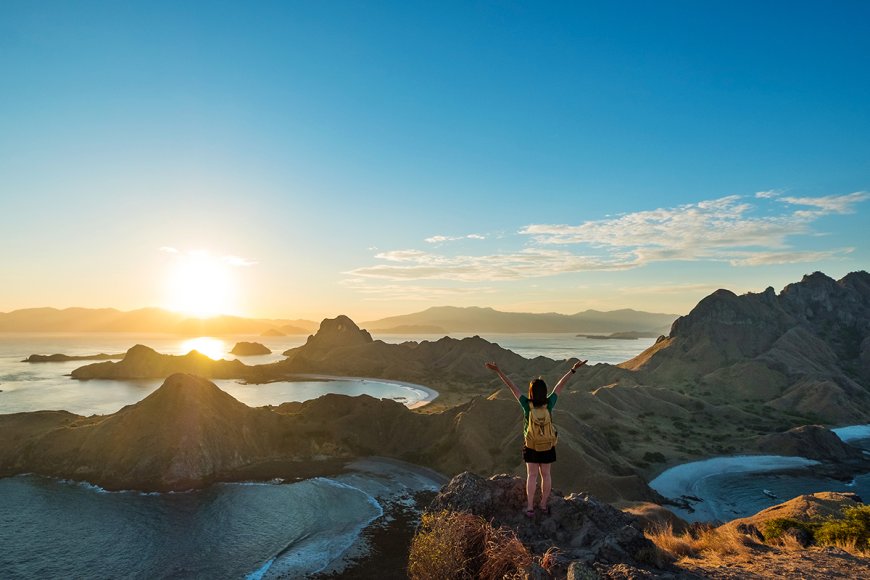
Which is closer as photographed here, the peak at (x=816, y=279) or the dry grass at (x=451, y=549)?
the dry grass at (x=451, y=549)

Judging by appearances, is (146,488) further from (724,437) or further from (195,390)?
(724,437)

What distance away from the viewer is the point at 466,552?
40.0 feet

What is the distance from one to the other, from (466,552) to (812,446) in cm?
8412

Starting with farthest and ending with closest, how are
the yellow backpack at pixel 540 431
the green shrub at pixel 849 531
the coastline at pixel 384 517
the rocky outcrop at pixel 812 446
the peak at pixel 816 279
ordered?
the peak at pixel 816 279 < the rocky outcrop at pixel 812 446 < the coastline at pixel 384 517 < the green shrub at pixel 849 531 < the yellow backpack at pixel 540 431

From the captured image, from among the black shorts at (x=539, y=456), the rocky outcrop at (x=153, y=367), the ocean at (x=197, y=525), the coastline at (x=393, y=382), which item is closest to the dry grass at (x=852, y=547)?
the black shorts at (x=539, y=456)

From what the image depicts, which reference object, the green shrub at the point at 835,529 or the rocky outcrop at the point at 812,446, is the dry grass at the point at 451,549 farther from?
the rocky outcrop at the point at 812,446

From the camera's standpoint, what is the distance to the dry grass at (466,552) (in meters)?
10.9

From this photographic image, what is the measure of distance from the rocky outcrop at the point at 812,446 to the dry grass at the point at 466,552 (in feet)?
263

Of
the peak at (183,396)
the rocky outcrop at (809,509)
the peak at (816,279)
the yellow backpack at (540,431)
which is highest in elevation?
the peak at (816,279)

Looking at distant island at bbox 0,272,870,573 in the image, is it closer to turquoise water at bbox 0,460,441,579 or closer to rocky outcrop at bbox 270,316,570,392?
turquoise water at bbox 0,460,441,579

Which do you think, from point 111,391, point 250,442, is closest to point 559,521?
point 250,442

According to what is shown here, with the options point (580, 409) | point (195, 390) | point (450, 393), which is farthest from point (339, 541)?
point (450, 393)

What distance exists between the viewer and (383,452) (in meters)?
64.8

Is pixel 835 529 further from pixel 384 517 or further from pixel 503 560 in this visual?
pixel 384 517
